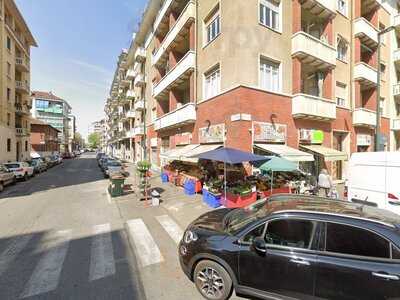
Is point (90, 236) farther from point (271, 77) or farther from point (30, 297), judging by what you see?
point (271, 77)

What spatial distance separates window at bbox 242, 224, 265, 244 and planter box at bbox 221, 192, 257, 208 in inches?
230

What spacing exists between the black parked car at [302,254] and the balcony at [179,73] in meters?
13.2

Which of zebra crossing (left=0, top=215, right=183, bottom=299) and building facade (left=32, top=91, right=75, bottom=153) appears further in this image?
building facade (left=32, top=91, right=75, bottom=153)

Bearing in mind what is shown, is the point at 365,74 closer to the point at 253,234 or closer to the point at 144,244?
the point at 253,234

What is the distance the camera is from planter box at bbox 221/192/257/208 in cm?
973

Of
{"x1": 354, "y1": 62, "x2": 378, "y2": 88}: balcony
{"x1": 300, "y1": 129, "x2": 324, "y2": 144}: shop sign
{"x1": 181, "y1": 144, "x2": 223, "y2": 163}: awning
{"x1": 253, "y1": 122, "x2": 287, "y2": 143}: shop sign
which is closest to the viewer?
{"x1": 253, "y1": 122, "x2": 287, "y2": 143}: shop sign

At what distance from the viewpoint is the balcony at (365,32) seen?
17.0 meters

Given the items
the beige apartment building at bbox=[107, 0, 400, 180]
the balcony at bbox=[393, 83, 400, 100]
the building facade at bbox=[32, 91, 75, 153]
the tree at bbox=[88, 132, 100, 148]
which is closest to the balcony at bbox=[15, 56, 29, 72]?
the beige apartment building at bbox=[107, 0, 400, 180]

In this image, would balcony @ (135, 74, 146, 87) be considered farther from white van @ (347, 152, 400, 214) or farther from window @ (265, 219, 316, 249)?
window @ (265, 219, 316, 249)

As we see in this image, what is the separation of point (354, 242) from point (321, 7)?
15.6 metres

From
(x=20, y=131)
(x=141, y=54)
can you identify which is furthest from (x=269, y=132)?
(x=20, y=131)

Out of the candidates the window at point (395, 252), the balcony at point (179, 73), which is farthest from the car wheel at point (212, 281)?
the balcony at point (179, 73)

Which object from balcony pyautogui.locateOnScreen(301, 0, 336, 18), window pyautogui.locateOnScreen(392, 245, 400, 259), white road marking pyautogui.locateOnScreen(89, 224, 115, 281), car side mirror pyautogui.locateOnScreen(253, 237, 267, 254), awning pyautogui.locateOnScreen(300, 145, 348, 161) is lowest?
white road marking pyautogui.locateOnScreen(89, 224, 115, 281)

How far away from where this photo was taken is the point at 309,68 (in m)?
15.2
